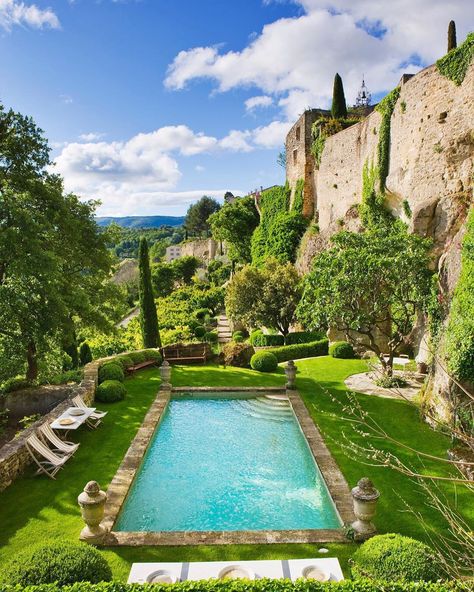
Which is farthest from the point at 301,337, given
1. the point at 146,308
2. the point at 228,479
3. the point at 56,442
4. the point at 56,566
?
the point at 56,566

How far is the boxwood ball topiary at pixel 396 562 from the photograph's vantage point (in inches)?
235

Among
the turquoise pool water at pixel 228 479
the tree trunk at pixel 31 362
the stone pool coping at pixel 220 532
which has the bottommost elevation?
the turquoise pool water at pixel 228 479

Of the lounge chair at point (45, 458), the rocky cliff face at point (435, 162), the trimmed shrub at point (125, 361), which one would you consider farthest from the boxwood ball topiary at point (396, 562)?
the trimmed shrub at point (125, 361)

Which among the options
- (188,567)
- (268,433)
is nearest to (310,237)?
(268,433)

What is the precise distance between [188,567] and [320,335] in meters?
21.0

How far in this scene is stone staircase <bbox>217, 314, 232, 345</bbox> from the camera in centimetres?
3522

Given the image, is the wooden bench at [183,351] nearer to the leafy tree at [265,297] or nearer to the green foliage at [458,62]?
the leafy tree at [265,297]

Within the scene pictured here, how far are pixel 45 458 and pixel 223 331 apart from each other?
2839cm

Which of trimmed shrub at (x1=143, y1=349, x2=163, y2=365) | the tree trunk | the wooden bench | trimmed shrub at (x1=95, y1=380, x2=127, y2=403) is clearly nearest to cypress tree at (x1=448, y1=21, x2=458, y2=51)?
the wooden bench

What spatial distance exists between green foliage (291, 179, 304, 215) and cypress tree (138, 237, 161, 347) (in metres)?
15.1

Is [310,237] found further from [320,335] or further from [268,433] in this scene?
[268,433]

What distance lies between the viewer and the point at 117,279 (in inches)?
3684

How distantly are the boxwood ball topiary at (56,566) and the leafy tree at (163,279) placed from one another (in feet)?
182

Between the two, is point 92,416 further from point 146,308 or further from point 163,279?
point 163,279
